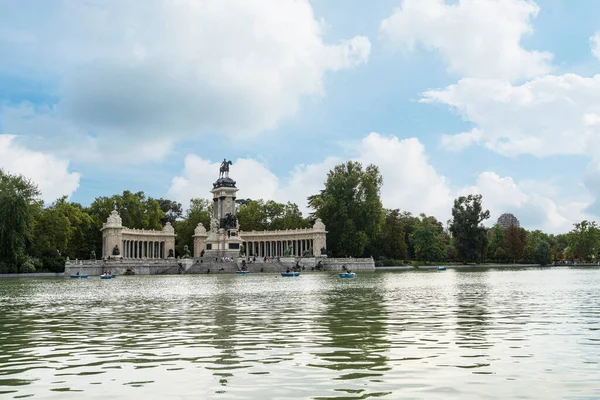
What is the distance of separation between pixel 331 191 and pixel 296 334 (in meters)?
89.0

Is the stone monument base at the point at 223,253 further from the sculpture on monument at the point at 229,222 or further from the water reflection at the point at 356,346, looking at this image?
the water reflection at the point at 356,346

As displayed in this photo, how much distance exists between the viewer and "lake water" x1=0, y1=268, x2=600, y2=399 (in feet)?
29.6

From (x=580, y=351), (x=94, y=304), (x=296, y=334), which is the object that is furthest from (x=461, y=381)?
(x=94, y=304)

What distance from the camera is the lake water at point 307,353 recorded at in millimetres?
9031

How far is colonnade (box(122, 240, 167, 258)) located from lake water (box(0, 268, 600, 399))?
3239 inches

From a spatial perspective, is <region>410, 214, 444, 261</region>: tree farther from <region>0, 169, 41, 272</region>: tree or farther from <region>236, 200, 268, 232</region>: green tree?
<region>0, 169, 41, 272</region>: tree

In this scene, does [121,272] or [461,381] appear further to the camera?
[121,272]

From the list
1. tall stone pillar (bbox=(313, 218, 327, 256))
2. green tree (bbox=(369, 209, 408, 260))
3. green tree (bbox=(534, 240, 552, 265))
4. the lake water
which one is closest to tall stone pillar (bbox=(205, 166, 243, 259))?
tall stone pillar (bbox=(313, 218, 327, 256))

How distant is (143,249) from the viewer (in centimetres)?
10612

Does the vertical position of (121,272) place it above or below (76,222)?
below

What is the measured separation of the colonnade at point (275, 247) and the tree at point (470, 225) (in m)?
27.5

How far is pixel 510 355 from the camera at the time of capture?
38.3ft

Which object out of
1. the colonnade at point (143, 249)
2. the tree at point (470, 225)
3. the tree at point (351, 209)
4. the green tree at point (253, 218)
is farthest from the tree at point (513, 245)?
the colonnade at point (143, 249)

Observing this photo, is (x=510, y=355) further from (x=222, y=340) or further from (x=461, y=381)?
(x=222, y=340)
